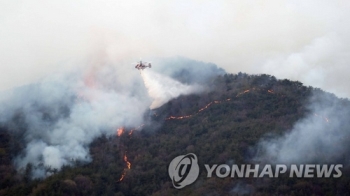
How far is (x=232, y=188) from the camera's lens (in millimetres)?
96250

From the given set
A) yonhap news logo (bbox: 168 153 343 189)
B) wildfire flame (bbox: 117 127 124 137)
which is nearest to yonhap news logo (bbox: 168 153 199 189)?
yonhap news logo (bbox: 168 153 343 189)

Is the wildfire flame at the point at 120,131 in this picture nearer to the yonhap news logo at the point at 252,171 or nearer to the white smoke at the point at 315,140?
the yonhap news logo at the point at 252,171

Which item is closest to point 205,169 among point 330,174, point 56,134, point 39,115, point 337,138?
point 330,174

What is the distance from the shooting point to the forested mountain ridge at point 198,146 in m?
97.1

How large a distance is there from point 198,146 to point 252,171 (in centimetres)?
2287

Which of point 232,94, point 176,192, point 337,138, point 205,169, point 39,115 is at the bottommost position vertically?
point 176,192

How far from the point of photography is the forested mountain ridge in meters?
97.1

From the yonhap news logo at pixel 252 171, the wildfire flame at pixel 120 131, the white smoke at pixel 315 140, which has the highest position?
the wildfire flame at pixel 120 131

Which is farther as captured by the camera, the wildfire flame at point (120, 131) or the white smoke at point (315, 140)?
the wildfire flame at point (120, 131)

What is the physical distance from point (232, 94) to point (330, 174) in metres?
57.9

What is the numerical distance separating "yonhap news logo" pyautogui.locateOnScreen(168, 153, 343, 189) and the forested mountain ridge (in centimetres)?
189

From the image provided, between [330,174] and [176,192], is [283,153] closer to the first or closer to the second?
[330,174]

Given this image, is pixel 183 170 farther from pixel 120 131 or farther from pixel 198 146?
pixel 120 131

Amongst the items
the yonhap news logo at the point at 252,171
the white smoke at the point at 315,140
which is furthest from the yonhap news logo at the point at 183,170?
the white smoke at the point at 315,140
